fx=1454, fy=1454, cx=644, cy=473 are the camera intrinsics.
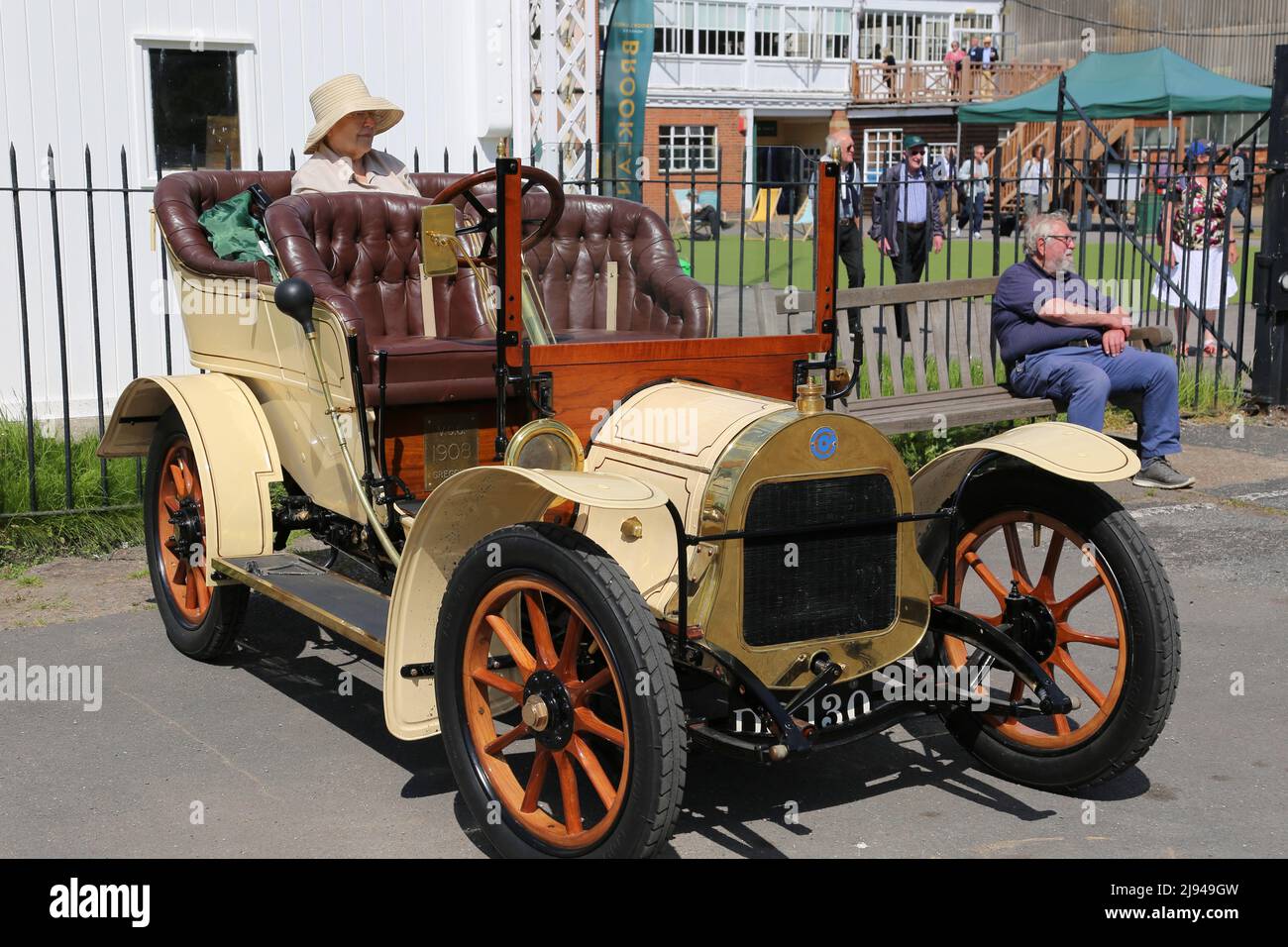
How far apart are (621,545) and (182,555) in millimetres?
2142

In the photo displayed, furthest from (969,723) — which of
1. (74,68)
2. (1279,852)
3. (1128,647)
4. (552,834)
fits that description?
(74,68)

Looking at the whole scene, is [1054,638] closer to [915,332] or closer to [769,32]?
[915,332]

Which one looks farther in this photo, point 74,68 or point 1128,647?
point 74,68

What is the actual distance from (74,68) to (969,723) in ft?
24.2

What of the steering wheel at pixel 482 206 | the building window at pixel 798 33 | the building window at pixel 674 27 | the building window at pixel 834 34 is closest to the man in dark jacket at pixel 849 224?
the steering wheel at pixel 482 206

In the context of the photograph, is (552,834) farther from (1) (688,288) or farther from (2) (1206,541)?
(2) (1206,541)

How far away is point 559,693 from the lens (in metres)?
3.58

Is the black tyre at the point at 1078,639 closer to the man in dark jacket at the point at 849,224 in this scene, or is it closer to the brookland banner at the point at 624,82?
the man in dark jacket at the point at 849,224

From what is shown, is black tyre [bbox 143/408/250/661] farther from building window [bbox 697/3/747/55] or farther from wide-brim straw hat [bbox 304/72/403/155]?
building window [bbox 697/3/747/55]

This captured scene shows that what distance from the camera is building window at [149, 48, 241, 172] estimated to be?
9.47 metres

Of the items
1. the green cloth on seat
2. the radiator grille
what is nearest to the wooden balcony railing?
the green cloth on seat

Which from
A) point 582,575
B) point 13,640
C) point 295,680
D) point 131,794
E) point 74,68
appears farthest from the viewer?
point 74,68

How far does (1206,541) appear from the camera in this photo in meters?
7.01

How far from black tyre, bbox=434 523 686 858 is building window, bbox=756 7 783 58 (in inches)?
1545
